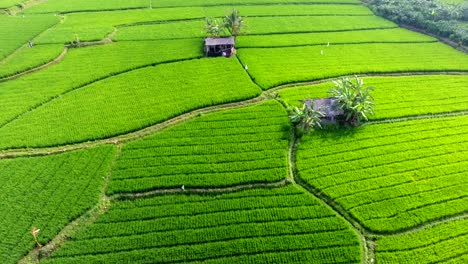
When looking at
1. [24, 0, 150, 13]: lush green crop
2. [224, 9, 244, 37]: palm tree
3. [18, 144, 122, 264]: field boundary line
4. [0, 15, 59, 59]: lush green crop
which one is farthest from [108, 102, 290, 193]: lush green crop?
[24, 0, 150, 13]: lush green crop

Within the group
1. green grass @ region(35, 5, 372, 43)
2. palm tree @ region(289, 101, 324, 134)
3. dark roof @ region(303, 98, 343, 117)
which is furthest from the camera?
green grass @ region(35, 5, 372, 43)

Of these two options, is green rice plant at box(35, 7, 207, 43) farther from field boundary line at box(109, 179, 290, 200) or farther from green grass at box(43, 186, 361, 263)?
green grass at box(43, 186, 361, 263)

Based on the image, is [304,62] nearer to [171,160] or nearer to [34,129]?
[171,160]

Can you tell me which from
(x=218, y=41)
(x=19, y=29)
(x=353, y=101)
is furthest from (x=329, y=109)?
(x=19, y=29)

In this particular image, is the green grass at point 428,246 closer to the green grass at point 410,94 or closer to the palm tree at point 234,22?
the green grass at point 410,94

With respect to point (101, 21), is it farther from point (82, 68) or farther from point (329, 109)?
point (329, 109)

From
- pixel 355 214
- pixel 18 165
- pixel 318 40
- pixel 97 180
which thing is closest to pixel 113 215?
pixel 97 180
